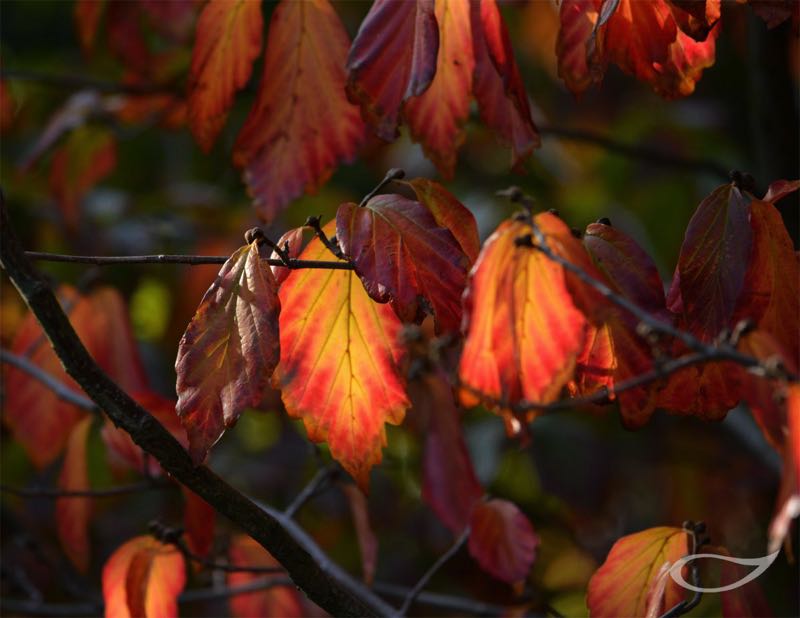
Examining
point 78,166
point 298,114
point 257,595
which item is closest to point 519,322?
point 298,114

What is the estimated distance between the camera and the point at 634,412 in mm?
655

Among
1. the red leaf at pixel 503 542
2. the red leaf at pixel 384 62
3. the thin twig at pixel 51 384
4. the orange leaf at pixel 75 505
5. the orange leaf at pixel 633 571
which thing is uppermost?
the red leaf at pixel 384 62

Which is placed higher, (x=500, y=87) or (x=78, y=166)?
(x=500, y=87)

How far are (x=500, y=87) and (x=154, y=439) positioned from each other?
39 cm

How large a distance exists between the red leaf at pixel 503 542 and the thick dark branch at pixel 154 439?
19 centimetres

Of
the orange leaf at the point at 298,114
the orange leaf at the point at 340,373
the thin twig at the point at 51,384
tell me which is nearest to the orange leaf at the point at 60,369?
the thin twig at the point at 51,384

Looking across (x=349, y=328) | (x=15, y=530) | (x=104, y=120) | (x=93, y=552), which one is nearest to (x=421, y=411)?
(x=349, y=328)

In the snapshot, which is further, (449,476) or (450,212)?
(449,476)

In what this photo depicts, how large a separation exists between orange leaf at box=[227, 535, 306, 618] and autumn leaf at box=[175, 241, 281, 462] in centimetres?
45

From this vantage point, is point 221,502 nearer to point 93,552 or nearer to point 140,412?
point 140,412

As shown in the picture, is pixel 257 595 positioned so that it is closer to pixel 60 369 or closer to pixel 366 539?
pixel 366 539

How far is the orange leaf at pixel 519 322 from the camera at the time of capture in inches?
21.8

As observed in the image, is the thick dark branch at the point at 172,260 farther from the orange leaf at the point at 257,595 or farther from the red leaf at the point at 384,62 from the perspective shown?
the orange leaf at the point at 257,595

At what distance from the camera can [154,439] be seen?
68 centimetres
